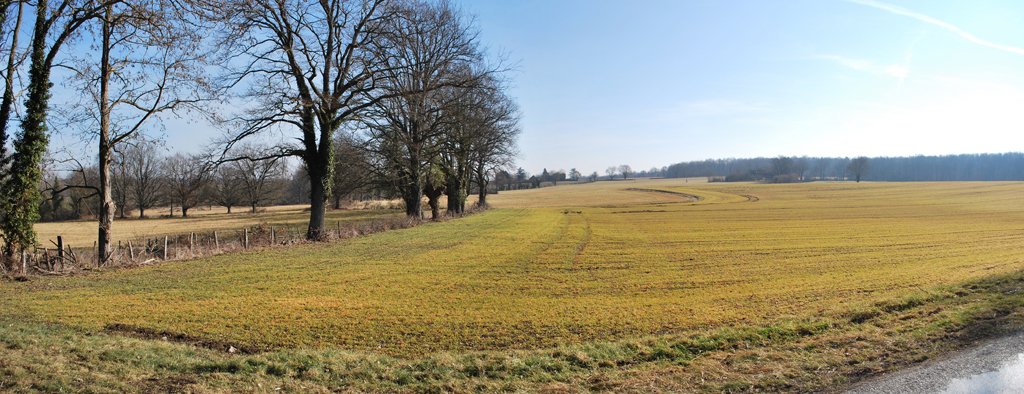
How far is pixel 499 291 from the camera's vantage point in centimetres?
1029

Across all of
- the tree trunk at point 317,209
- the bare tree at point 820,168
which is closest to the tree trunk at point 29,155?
the tree trunk at point 317,209

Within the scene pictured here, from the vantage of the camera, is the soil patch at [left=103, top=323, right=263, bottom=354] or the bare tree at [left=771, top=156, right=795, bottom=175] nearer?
the soil patch at [left=103, top=323, right=263, bottom=354]

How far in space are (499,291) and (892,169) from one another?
173175 mm

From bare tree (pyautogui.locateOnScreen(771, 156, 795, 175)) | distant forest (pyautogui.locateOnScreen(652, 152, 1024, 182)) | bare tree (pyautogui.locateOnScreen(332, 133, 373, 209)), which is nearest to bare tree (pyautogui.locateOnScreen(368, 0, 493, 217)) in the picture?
bare tree (pyautogui.locateOnScreen(332, 133, 373, 209))

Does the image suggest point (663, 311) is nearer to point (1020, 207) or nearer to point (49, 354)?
point (49, 354)

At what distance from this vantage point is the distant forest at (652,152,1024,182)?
375 feet

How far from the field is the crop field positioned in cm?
5

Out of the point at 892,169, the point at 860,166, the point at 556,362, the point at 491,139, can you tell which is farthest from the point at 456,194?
the point at 892,169

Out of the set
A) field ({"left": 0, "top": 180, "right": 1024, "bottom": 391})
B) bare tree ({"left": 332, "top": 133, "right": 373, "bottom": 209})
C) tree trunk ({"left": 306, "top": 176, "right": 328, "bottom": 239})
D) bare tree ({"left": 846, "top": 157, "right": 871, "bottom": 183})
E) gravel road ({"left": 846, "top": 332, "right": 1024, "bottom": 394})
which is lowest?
field ({"left": 0, "top": 180, "right": 1024, "bottom": 391})

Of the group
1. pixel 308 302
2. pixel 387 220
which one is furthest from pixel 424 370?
pixel 387 220

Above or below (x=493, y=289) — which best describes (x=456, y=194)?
above

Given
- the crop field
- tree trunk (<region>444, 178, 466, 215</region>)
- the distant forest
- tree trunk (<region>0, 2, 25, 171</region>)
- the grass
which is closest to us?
the grass

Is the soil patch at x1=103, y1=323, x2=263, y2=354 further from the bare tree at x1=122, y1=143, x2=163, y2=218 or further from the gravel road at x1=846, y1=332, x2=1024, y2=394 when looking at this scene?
the bare tree at x1=122, y1=143, x2=163, y2=218

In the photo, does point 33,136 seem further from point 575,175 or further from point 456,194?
point 575,175
